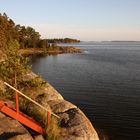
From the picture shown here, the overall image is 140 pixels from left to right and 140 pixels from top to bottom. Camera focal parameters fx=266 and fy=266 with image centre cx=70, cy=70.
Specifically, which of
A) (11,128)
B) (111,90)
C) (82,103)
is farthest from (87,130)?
(111,90)

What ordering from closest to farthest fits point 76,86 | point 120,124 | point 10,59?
point 10,59 < point 120,124 < point 76,86

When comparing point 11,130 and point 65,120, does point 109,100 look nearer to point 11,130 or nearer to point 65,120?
point 65,120

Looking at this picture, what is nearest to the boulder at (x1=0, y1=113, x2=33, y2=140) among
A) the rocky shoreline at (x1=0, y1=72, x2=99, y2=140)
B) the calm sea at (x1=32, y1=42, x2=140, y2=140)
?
the rocky shoreline at (x1=0, y1=72, x2=99, y2=140)

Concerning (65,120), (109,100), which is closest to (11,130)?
(65,120)

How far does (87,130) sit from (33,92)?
7243mm

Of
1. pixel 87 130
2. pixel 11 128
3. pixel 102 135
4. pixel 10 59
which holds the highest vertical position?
pixel 10 59

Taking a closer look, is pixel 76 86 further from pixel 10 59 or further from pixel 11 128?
pixel 11 128

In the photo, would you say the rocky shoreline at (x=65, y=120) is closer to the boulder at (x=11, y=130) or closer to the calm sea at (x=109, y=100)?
the boulder at (x=11, y=130)

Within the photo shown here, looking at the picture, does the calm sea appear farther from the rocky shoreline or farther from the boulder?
the boulder

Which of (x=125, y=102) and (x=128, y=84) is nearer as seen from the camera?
(x=125, y=102)

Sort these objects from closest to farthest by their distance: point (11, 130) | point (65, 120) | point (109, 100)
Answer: point (11, 130) → point (65, 120) → point (109, 100)

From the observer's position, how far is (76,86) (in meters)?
49.3

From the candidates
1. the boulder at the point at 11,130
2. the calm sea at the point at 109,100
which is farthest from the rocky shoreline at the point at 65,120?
the calm sea at the point at 109,100

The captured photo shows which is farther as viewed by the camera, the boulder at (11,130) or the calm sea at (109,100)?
the calm sea at (109,100)
